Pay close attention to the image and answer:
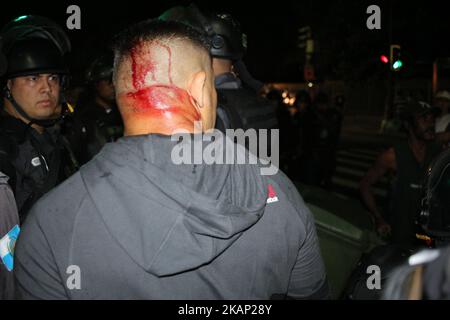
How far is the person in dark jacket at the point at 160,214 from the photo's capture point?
48.1 inches

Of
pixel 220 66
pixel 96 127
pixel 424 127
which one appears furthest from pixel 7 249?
pixel 424 127

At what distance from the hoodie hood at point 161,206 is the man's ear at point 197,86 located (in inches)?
9.4

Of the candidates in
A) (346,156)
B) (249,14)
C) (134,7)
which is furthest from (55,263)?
(249,14)

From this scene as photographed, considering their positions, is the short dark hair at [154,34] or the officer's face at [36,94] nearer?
the short dark hair at [154,34]

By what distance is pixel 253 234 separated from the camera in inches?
54.9

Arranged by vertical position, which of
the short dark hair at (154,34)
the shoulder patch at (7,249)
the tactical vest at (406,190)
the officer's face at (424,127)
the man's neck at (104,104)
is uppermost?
the short dark hair at (154,34)

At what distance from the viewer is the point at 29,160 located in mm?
2504

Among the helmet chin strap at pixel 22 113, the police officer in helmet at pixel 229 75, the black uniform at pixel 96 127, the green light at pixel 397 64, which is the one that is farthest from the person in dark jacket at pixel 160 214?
the green light at pixel 397 64

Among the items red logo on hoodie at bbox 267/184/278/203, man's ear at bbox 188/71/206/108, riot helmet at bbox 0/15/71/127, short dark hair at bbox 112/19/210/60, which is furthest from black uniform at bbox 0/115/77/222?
red logo on hoodie at bbox 267/184/278/203

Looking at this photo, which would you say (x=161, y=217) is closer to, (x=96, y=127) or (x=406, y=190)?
(x=406, y=190)

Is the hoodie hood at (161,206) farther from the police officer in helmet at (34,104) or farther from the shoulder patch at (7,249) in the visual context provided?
the police officer in helmet at (34,104)

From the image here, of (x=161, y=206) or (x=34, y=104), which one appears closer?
(x=161, y=206)

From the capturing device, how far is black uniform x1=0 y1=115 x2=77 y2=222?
90.5 inches

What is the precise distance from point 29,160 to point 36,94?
0.57 meters
